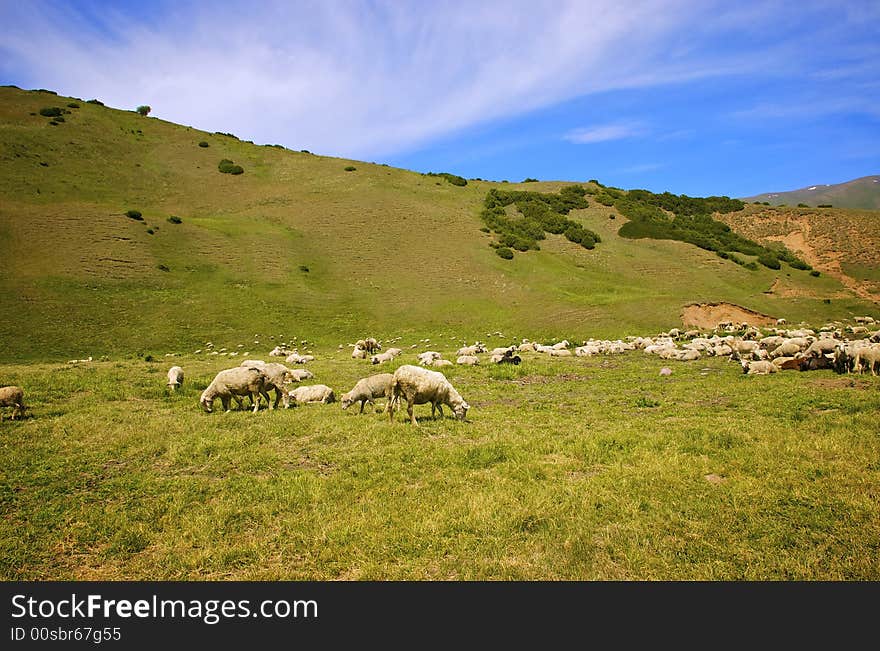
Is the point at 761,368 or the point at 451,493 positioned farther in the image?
the point at 761,368

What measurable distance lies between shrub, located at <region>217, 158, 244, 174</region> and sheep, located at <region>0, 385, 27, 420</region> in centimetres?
7117

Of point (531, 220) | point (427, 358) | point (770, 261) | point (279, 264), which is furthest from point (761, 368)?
point (531, 220)

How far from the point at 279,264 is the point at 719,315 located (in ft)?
144

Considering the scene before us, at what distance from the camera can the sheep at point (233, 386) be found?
15.5m

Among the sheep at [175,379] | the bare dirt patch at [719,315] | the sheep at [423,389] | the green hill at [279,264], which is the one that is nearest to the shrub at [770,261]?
the green hill at [279,264]

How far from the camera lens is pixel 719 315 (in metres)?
43.8

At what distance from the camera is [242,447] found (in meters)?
11.5

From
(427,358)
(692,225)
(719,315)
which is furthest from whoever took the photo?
(692,225)

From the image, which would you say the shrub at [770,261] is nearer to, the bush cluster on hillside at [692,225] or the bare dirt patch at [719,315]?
the bush cluster on hillside at [692,225]

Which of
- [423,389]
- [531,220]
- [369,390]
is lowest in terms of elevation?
[369,390]

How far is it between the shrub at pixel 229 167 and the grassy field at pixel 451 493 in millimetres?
70995

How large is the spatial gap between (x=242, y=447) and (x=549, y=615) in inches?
341

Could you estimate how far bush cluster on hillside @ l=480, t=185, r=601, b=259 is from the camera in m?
63.4

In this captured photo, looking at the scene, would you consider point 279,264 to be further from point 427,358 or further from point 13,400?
point 13,400
